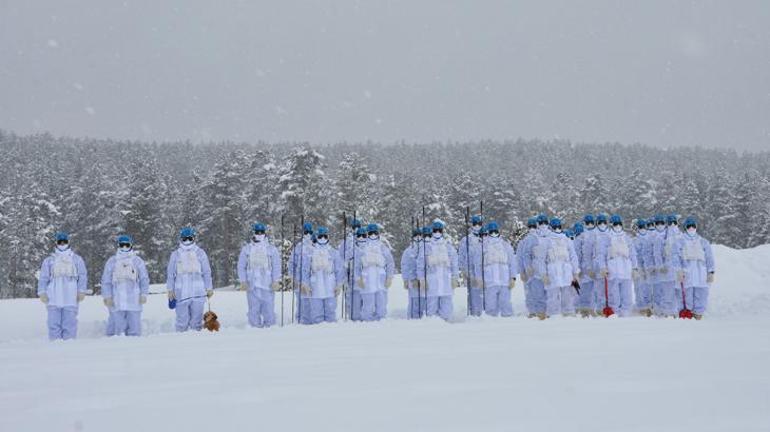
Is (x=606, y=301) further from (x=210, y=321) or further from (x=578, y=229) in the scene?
(x=210, y=321)

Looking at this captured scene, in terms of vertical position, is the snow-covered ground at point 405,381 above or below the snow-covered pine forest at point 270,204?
below

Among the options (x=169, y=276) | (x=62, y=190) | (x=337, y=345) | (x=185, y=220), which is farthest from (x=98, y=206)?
(x=337, y=345)

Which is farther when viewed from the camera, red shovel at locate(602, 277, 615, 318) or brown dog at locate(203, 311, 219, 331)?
red shovel at locate(602, 277, 615, 318)

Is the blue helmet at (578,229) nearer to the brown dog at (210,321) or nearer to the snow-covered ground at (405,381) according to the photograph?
the snow-covered ground at (405,381)

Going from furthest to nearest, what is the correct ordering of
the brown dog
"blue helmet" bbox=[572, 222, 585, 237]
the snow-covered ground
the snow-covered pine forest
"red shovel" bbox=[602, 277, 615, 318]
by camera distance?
the snow-covered pine forest < "blue helmet" bbox=[572, 222, 585, 237] < "red shovel" bbox=[602, 277, 615, 318] < the brown dog < the snow-covered ground

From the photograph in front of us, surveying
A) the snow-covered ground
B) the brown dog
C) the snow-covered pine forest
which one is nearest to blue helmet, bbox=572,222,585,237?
the snow-covered ground

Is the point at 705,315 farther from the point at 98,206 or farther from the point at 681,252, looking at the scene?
the point at 98,206

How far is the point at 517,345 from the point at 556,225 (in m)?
9.23

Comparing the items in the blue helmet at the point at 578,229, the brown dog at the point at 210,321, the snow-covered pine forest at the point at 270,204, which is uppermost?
the snow-covered pine forest at the point at 270,204

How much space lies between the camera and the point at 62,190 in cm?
7706

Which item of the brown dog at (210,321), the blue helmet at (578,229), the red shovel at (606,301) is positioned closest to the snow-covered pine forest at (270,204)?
the blue helmet at (578,229)

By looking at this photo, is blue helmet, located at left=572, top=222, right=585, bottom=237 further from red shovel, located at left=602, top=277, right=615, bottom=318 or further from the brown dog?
the brown dog

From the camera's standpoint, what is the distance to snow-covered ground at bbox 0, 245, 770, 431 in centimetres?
450

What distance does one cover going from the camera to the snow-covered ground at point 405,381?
4.50m
